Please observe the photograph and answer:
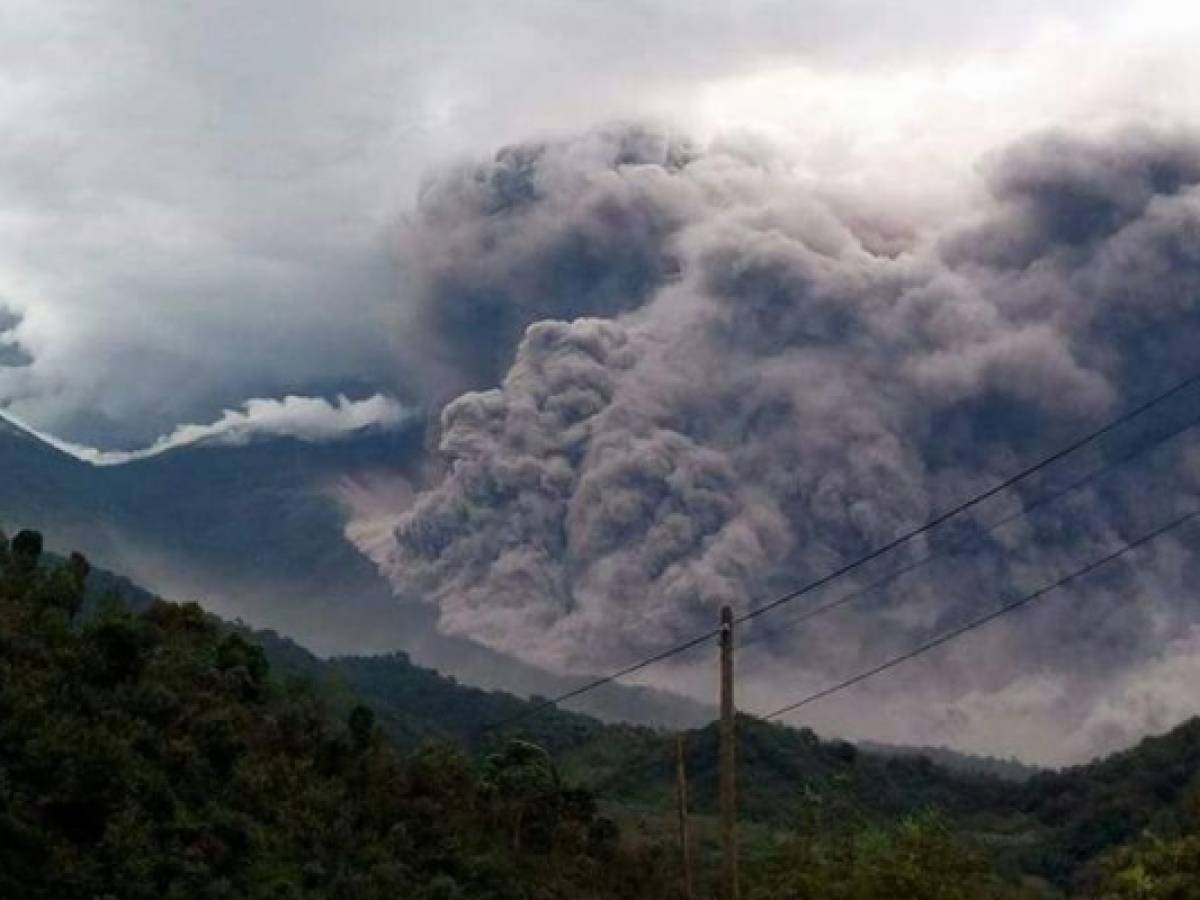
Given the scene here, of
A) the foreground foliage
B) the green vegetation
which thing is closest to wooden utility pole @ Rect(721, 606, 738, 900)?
the green vegetation

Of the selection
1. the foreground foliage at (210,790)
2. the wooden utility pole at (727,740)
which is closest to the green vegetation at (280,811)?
the foreground foliage at (210,790)

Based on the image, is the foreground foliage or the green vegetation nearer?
the green vegetation

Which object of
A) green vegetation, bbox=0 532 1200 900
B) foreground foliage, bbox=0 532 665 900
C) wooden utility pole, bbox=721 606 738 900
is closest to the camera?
wooden utility pole, bbox=721 606 738 900

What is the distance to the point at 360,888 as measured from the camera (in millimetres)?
33031

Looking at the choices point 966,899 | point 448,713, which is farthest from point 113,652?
point 448,713

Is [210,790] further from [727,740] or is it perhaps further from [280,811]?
[727,740]

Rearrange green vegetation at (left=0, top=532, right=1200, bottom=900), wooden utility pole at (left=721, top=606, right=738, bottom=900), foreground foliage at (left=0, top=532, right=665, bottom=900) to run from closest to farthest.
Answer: wooden utility pole at (left=721, top=606, right=738, bottom=900) < green vegetation at (left=0, top=532, right=1200, bottom=900) < foreground foliage at (left=0, top=532, right=665, bottom=900)

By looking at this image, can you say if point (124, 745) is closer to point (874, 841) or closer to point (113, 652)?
point (113, 652)

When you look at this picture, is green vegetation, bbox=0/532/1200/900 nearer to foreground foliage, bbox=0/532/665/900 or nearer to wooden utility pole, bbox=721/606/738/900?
foreground foliage, bbox=0/532/665/900

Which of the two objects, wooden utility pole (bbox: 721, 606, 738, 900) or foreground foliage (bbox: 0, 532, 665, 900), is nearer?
wooden utility pole (bbox: 721, 606, 738, 900)

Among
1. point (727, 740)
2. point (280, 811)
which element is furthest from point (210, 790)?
point (727, 740)

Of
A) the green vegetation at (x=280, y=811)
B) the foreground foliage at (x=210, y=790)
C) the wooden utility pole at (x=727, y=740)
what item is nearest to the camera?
the wooden utility pole at (x=727, y=740)

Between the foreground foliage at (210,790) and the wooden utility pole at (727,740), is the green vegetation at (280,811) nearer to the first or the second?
the foreground foliage at (210,790)

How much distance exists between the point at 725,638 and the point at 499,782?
30157 mm
